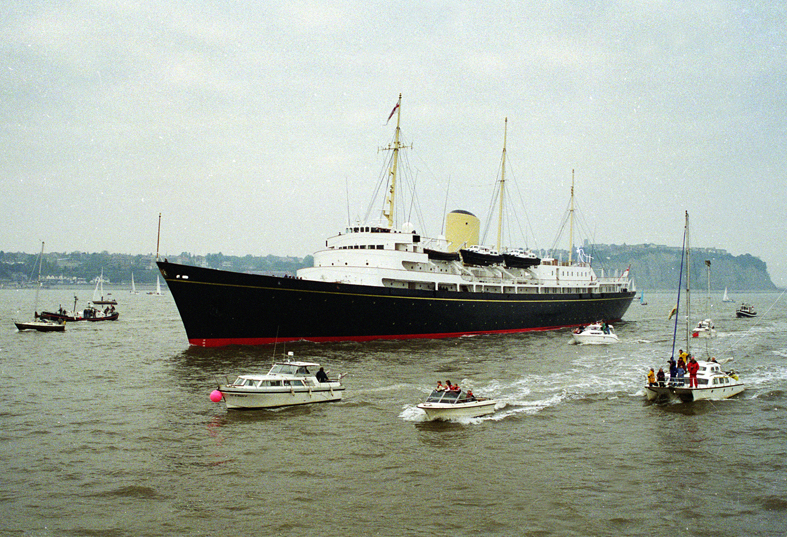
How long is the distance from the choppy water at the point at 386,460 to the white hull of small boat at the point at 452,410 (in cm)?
32

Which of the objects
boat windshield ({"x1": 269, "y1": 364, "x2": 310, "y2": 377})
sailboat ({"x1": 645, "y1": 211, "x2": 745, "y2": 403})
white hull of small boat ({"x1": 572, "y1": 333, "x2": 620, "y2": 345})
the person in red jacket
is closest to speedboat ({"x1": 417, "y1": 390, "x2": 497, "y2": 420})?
boat windshield ({"x1": 269, "y1": 364, "x2": 310, "y2": 377})

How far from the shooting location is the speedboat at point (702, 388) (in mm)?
21188

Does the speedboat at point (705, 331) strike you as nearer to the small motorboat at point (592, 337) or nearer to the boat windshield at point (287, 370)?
the small motorboat at point (592, 337)

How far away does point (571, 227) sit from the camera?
65812mm

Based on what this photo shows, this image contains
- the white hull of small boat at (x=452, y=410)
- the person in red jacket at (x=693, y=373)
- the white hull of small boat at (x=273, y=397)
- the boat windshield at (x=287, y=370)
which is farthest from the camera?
the person in red jacket at (x=693, y=373)

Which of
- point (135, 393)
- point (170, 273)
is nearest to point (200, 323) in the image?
point (170, 273)

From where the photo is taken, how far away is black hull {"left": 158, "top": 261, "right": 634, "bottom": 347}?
31891 mm

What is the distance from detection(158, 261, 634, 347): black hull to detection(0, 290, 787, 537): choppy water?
20.8 feet

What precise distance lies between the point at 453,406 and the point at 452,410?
212mm

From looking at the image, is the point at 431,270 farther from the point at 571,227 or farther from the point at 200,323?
the point at 571,227

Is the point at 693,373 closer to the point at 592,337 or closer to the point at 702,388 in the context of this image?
the point at 702,388

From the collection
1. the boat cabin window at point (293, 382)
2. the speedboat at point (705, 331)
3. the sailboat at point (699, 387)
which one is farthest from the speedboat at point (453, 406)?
the speedboat at point (705, 331)

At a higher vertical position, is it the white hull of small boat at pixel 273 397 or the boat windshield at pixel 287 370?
the boat windshield at pixel 287 370

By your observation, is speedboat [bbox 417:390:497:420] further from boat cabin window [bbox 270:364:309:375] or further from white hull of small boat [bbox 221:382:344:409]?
boat cabin window [bbox 270:364:309:375]
